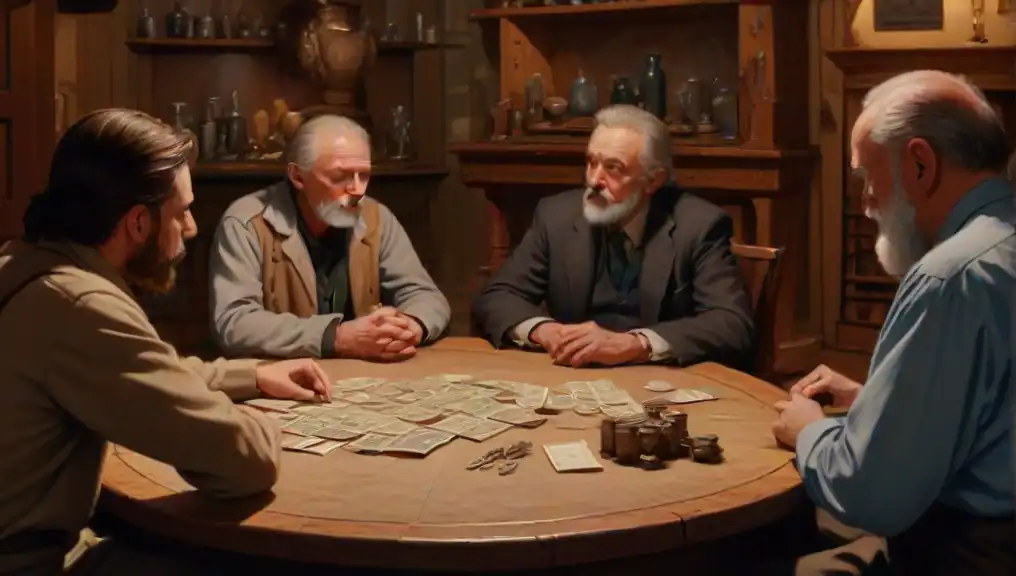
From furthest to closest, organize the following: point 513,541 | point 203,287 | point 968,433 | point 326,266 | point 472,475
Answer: point 203,287 → point 326,266 → point 472,475 → point 968,433 → point 513,541

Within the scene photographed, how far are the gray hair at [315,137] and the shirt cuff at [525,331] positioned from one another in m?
0.83

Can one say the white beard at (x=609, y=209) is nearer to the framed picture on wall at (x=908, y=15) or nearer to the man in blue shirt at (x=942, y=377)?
the man in blue shirt at (x=942, y=377)

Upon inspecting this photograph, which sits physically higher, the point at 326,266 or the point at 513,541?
the point at 326,266

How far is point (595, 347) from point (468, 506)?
3.79ft

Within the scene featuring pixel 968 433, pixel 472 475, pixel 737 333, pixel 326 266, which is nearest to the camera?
pixel 968 433

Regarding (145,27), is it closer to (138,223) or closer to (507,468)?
(138,223)

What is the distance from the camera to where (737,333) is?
3.40m

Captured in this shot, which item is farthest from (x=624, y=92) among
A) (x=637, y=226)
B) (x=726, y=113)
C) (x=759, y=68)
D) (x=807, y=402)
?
(x=807, y=402)

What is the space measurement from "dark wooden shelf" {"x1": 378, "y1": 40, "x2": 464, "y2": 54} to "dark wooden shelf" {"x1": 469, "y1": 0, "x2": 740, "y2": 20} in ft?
0.92

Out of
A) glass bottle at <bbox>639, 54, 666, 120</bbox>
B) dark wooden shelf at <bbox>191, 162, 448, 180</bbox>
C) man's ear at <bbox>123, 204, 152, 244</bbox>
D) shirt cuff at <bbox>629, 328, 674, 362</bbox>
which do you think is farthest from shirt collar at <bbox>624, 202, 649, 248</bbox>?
dark wooden shelf at <bbox>191, 162, 448, 180</bbox>

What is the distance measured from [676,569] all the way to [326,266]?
204cm

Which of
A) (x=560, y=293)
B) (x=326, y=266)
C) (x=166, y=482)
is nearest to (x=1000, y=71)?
(x=560, y=293)

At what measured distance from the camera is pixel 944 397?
1.94m

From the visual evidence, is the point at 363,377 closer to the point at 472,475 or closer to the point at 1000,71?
the point at 472,475
